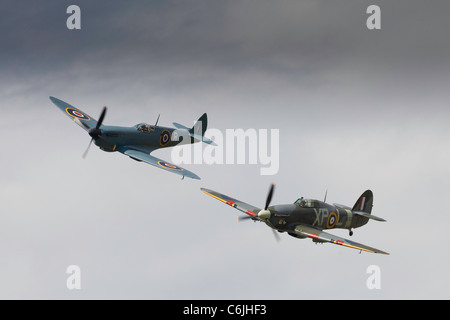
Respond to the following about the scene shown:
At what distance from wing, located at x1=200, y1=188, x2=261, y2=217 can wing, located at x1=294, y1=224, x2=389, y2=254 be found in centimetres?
226

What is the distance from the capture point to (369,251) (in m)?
36.4

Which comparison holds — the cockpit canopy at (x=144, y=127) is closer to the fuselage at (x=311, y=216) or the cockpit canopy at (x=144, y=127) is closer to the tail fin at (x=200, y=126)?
the tail fin at (x=200, y=126)

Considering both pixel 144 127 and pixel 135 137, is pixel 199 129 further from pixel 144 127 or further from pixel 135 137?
pixel 135 137

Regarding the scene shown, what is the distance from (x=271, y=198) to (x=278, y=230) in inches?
69.5

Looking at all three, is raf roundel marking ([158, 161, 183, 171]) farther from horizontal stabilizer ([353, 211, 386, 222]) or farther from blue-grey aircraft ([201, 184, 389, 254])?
horizontal stabilizer ([353, 211, 386, 222])

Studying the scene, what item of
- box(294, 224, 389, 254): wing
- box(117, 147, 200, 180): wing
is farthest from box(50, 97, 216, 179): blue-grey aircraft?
box(294, 224, 389, 254): wing

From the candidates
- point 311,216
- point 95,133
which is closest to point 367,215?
point 311,216

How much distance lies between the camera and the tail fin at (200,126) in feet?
160

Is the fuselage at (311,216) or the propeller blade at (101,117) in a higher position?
the propeller blade at (101,117)

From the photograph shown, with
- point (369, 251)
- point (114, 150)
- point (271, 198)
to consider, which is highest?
point (114, 150)

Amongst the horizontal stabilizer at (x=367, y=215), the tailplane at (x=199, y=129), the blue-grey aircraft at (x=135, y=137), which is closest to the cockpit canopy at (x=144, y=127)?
the blue-grey aircraft at (x=135, y=137)

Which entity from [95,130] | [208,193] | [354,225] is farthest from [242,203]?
[95,130]

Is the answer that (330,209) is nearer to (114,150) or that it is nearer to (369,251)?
(369,251)

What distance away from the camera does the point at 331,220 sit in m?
40.2
